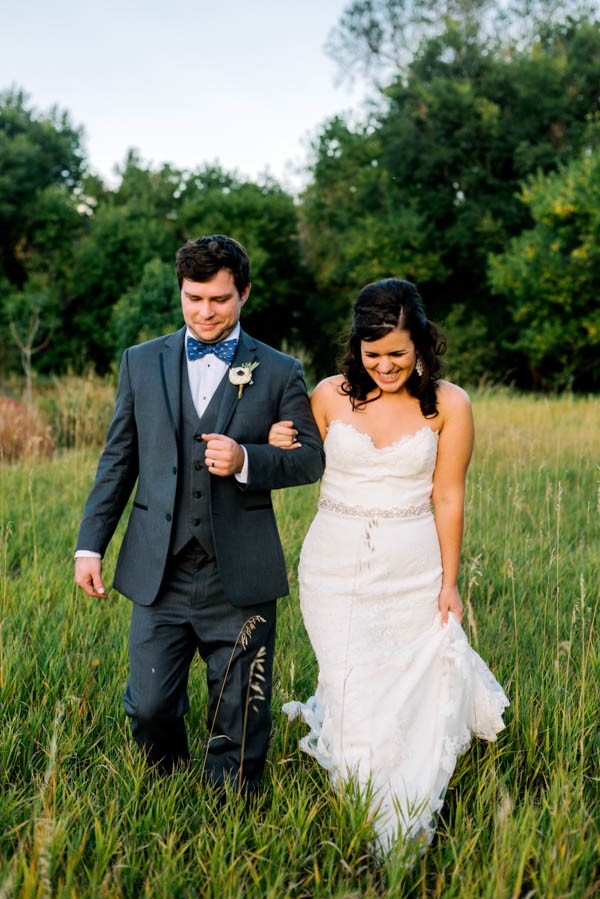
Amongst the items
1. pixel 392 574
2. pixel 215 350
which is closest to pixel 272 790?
pixel 392 574

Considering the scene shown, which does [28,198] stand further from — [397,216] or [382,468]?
[382,468]

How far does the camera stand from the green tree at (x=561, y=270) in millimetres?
16703

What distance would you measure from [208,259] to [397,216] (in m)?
20.2

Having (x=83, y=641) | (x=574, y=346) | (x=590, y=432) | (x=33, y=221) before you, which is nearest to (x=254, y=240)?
(x=33, y=221)

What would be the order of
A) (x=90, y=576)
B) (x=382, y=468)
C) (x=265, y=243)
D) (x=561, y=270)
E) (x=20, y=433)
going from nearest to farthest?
(x=90, y=576) → (x=382, y=468) → (x=20, y=433) → (x=561, y=270) → (x=265, y=243)

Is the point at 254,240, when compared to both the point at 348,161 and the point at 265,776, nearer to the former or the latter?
the point at 348,161

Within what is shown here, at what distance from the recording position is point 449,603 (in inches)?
117

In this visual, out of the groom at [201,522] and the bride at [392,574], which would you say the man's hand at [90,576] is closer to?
the groom at [201,522]

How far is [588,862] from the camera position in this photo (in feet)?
7.84

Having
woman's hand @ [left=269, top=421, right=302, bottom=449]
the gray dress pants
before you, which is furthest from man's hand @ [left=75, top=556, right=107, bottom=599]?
woman's hand @ [left=269, top=421, right=302, bottom=449]

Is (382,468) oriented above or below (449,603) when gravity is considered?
above

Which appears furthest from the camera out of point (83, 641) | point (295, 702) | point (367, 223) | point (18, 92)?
point (18, 92)

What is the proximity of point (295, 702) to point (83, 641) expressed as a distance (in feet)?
3.86

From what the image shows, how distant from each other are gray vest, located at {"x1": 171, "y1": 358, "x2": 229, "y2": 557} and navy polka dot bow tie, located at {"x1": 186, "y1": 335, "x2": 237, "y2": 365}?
0.08 metres
